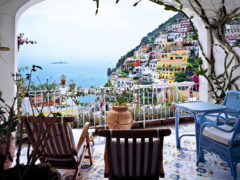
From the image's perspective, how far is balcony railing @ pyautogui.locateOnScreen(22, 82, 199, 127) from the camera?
158 inches

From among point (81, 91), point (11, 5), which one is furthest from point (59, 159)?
point (11, 5)

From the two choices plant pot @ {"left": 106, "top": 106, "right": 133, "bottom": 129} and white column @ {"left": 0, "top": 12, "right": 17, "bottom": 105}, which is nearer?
plant pot @ {"left": 106, "top": 106, "right": 133, "bottom": 129}

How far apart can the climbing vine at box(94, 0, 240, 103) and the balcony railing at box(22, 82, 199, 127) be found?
527 mm

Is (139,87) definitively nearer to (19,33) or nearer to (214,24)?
(214,24)

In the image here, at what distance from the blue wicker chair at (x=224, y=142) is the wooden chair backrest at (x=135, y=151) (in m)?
0.99

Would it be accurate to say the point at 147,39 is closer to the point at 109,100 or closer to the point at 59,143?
the point at 109,100

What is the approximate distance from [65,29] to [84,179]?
56.4 feet

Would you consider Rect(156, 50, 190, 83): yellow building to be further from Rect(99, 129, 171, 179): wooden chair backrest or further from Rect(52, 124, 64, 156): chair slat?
Rect(99, 129, 171, 179): wooden chair backrest

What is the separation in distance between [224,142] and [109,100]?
7.63ft

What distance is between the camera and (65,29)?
1778cm

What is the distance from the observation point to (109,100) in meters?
4.09

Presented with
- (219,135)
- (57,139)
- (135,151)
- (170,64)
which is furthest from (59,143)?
(170,64)

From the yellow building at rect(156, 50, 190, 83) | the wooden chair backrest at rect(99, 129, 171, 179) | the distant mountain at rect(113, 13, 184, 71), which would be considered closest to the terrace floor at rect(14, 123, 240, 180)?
the wooden chair backrest at rect(99, 129, 171, 179)

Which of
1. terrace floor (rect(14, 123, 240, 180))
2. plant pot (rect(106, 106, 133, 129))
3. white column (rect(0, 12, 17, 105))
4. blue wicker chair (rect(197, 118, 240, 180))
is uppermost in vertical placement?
white column (rect(0, 12, 17, 105))
